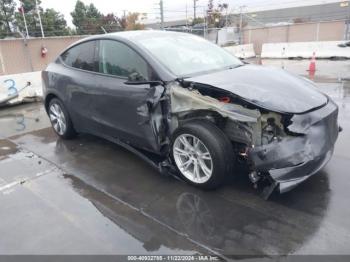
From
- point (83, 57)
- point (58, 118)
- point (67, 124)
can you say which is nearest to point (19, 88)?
point (58, 118)

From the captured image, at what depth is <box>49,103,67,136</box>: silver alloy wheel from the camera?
17.6ft

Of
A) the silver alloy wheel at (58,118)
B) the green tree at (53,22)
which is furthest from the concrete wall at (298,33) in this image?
the green tree at (53,22)

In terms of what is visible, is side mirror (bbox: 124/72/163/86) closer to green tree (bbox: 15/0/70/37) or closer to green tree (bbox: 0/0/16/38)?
green tree (bbox: 15/0/70/37)

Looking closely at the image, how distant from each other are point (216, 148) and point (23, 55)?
10376 millimetres

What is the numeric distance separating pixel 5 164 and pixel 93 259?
9.17 ft

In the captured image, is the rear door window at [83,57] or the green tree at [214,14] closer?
the rear door window at [83,57]

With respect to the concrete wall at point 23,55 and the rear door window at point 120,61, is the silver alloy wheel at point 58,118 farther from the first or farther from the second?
the concrete wall at point 23,55

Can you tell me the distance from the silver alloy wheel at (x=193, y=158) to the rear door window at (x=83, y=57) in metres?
1.77

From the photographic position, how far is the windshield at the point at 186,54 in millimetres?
3930

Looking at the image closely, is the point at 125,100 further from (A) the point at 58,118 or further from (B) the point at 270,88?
(A) the point at 58,118

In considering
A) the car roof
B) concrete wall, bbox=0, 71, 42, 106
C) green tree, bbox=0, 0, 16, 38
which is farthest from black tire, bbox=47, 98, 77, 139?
green tree, bbox=0, 0, 16, 38

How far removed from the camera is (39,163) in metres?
4.71

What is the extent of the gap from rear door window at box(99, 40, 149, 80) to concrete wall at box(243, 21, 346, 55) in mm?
18577

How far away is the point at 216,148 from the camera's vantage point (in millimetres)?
3270
